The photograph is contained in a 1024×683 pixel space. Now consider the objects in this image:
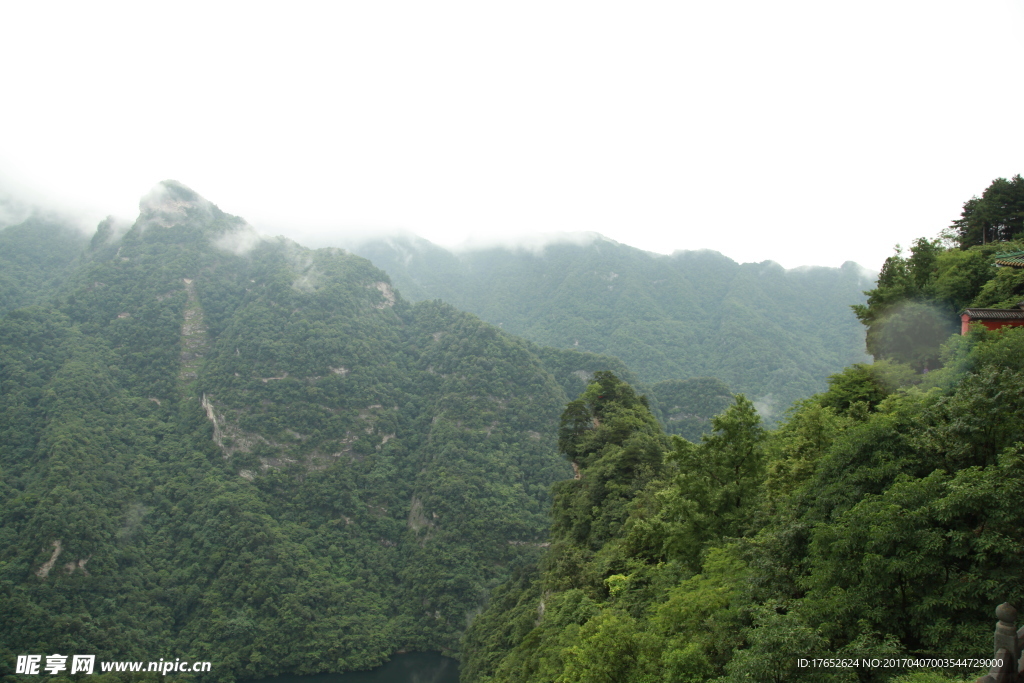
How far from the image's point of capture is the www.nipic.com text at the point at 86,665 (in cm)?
6066

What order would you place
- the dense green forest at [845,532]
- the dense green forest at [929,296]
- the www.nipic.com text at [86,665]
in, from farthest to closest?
the www.nipic.com text at [86,665] → the dense green forest at [929,296] → the dense green forest at [845,532]

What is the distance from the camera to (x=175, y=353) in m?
117

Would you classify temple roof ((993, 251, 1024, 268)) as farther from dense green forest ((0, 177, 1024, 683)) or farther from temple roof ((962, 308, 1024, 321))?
temple roof ((962, 308, 1024, 321))

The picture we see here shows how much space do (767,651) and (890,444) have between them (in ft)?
24.7

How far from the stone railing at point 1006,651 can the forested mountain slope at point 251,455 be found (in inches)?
3064

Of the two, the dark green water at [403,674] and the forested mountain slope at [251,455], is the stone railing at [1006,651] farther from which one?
the forested mountain slope at [251,455]

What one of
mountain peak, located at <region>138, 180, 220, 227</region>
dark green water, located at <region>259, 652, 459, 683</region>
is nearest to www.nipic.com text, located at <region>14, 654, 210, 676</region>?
dark green water, located at <region>259, 652, 459, 683</region>

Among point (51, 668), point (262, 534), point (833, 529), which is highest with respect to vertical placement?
point (833, 529)

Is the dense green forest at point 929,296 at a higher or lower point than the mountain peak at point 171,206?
lower

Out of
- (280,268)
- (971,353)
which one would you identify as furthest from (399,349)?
(971,353)

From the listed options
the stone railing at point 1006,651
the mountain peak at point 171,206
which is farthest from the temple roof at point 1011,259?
the mountain peak at point 171,206

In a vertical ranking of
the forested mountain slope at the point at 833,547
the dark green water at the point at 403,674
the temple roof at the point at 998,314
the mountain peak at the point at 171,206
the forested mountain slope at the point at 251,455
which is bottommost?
the dark green water at the point at 403,674

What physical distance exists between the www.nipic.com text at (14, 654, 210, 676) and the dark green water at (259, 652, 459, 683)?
31.5 feet

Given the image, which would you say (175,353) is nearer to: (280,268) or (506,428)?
(280,268)
